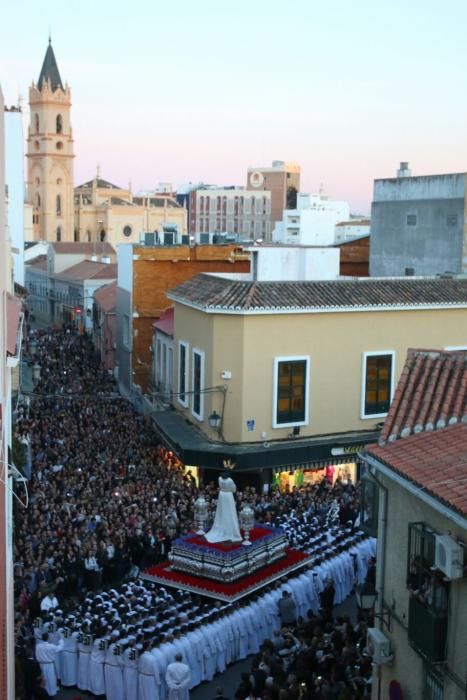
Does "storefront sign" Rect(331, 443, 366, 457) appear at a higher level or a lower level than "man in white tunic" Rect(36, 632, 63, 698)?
higher

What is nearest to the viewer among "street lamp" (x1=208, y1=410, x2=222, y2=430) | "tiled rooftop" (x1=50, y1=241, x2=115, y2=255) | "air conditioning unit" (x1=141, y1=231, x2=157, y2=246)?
"street lamp" (x1=208, y1=410, x2=222, y2=430)

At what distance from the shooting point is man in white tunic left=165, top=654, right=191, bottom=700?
13.2 meters

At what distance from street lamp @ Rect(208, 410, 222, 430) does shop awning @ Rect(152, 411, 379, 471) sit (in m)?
0.46

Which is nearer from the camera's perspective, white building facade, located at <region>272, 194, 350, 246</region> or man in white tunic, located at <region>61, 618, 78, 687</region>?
man in white tunic, located at <region>61, 618, 78, 687</region>

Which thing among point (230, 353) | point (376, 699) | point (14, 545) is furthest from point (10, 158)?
point (376, 699)

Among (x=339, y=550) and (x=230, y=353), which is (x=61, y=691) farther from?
(x=230, y=353)

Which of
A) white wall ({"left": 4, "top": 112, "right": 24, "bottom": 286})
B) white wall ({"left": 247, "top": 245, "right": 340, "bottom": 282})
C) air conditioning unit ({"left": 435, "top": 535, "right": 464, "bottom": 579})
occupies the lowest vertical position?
air conditioning unit ({"left": 435, "top": 535, "right": 464, "bottom": 579})

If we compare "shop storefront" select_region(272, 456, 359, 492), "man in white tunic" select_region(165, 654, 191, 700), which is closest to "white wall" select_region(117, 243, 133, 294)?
"shop storefront" select_region(272, 456, 359, 492)

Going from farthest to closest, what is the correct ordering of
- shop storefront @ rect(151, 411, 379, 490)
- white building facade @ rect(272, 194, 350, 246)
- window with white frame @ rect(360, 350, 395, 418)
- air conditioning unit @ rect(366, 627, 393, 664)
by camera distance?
white building facade @ rect(272, 194, 350, 246) → window with white frame @ rect(360, 350, 395, 418) → shop storefront @ rect(151, 411, 379, 490) → air conditioning unit @ rect(366, 627, 393, 664)

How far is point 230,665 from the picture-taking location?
1506 centimetres

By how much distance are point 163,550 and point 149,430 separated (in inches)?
401

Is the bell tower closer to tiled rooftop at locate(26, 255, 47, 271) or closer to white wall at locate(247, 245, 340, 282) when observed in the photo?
tiled rooftop at locate(26, 255, 47, 271)

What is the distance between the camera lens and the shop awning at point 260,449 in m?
22.2

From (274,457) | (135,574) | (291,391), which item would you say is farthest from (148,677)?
(291,391)
